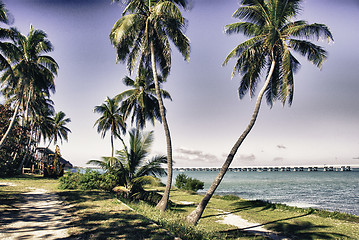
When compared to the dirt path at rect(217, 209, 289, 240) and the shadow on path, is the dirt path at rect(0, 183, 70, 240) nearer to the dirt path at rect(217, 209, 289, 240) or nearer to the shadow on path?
the shadow on path

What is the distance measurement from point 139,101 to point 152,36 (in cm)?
1086

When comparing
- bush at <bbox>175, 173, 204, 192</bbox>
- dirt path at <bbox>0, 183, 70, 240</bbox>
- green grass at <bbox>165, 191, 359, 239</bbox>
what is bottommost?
bush at <bbox>175, 173, 204, 192</bbox>

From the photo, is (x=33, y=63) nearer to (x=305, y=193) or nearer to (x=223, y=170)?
(x=223, y=170)

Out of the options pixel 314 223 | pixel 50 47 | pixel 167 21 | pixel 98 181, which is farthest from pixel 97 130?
pixel 314 223

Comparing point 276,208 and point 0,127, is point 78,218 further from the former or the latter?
point 0,127

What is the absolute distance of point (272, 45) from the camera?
10.2 metres

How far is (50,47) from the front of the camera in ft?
73.6

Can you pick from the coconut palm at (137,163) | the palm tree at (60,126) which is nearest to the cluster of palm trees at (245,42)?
the coconut palm at (137,163)

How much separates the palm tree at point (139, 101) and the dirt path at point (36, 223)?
15.0 metres

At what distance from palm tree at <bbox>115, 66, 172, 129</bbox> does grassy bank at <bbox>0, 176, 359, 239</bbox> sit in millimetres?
12010

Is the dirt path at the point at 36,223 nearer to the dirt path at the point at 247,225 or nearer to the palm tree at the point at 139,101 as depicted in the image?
the dirt path at the point at 247,225

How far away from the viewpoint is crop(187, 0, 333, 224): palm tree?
10383 millimetres

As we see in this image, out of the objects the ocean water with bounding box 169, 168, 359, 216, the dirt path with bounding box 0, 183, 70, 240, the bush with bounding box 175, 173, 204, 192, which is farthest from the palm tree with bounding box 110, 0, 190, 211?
the bush with bounding box 175, 173, 204, 192

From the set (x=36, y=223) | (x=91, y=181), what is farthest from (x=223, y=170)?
(x=91, y=181)
